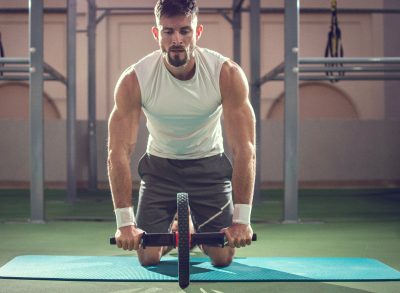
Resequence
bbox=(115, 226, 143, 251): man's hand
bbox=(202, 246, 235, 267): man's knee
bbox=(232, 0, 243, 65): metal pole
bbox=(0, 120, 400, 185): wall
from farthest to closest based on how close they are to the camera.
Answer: bbox=(0, 120, 400, 185): wall
bbox=(232, 0, 243, 65): metal pole
bbox=(202, 246, 235, 267): man's knee
bbox=(115, 226, 143, 251): man's hand

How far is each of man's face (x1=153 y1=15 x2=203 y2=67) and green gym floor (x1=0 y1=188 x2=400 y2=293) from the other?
92 cm

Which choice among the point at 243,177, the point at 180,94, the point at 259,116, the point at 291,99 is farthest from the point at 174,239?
the point at 259,116

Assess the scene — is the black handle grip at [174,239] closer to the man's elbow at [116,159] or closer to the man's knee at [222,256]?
the man's elbow at [116,159]

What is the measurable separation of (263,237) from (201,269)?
1.11 m

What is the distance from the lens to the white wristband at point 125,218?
7.17 ft

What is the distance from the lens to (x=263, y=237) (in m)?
3.63

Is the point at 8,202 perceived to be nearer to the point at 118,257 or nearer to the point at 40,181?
the point at 40,181

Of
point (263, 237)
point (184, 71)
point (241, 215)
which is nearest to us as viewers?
point (241, 215)

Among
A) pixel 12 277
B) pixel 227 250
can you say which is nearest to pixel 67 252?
pixel 12 277

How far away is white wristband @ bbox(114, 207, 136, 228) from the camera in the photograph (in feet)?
7.17

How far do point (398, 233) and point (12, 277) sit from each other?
2525 mm

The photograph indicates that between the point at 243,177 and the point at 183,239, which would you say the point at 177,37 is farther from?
the point at 183,239

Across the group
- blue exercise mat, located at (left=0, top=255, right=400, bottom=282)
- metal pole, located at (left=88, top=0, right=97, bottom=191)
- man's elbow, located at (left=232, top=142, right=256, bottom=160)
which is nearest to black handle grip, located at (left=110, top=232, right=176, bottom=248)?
blue exercise mat, located at (left=0, top=255, right=400, bottom=282)

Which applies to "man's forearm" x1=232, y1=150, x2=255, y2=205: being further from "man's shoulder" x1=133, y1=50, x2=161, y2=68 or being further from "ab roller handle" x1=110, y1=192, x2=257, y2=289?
"man's shoulder" x1=133, y1=50, x2=161, y2=68
